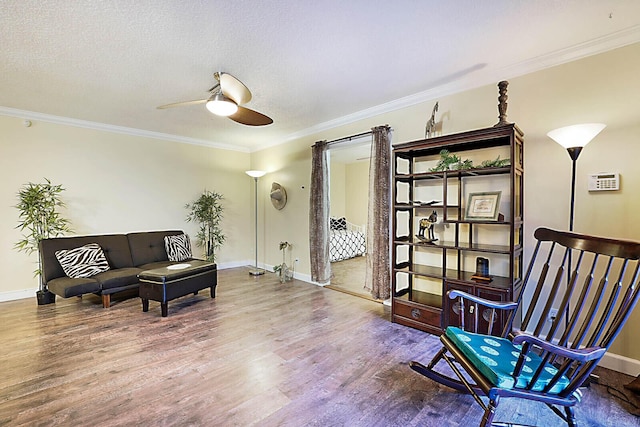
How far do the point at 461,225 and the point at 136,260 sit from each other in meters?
4.61

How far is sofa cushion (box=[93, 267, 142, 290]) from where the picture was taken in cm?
359

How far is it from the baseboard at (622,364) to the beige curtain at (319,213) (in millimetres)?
3269

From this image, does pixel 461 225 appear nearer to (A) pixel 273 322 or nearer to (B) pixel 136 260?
(A) pixel 273 322

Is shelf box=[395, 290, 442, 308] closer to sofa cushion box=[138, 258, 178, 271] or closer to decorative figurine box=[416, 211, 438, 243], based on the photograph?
decorative figurine box=[416, 211, 438, 243]

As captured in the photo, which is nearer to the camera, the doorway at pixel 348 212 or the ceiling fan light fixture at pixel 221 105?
the ceiling fan light fixture at pixel 221 105

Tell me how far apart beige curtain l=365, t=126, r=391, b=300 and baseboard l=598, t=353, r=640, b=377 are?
1.97m

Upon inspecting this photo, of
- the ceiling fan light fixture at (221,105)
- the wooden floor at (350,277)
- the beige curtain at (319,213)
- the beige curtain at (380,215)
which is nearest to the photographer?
the ceiling fan light fixture at (221,105)

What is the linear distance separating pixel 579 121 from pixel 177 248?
17.3 feet

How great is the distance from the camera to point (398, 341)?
275 cm

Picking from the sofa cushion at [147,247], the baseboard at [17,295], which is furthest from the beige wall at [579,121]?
the baseboard at [17,295]

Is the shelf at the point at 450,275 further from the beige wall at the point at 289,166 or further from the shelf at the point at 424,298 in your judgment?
the beige wall at the point at 289,166

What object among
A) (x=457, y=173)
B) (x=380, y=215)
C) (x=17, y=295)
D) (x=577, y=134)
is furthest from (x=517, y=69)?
(x=17, y=295)

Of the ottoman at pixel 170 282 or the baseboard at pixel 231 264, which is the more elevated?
the ottoman at pixel 170 282

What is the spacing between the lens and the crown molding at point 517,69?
2.22 metres
